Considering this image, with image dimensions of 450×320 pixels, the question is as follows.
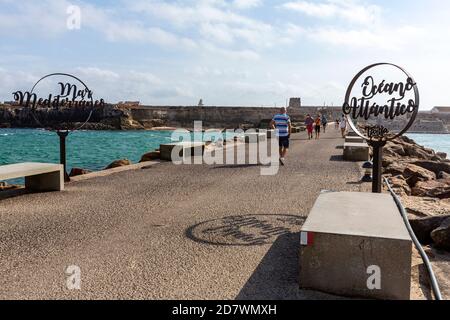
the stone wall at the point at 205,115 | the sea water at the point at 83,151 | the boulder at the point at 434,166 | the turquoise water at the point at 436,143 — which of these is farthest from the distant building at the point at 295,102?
the boulder at the point at 434,166

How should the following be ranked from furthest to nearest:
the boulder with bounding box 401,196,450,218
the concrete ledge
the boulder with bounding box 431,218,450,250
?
1. the concrete ledge
2. the boulder with bounding box 401,196,450,218
3. the boulder with bounding box 431,218,450,250

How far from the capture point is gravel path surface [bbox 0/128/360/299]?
4.30 m

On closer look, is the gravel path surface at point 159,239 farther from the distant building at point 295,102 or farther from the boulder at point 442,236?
the distant building at point 295,102

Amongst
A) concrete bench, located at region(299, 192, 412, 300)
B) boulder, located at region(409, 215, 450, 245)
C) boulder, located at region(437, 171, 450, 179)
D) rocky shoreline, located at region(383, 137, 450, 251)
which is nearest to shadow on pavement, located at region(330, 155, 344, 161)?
rocky shoreline, located at region(383, 137, 450, 251)

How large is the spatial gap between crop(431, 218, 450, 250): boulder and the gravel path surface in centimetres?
174

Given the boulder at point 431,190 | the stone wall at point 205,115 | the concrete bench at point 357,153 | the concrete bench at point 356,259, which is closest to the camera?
the concrete bench at point 356,259

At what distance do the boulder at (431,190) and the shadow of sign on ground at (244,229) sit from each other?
5.23 meters

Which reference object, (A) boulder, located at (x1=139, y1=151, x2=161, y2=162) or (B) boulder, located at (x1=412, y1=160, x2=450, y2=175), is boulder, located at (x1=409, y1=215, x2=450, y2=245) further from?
(B) boulder, located at (x1=412, y1=160, x2=450, y2=175)

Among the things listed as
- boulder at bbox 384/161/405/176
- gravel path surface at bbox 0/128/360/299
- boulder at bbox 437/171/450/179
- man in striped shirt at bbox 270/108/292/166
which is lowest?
boulder at bbox 437/171/450/179

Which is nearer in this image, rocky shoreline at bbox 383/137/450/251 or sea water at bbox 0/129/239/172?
rocky shoreline at bbox 383/137/450/251

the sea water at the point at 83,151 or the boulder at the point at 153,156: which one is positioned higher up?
the boulder at the point at 153,156

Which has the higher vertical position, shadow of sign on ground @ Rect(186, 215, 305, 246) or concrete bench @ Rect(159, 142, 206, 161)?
concrete bench @ Rect(159, 142, 206, 161)

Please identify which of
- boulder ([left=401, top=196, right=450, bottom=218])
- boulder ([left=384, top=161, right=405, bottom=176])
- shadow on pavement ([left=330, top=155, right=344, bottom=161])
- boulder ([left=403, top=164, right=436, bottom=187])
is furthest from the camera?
shadow on pavement ([left=330, top=155, right=344, bottom=161])

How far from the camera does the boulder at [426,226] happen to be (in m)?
6.21
